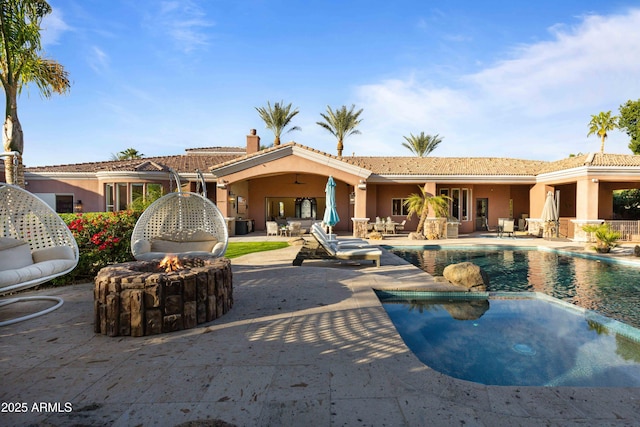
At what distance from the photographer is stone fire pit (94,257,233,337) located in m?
4.19

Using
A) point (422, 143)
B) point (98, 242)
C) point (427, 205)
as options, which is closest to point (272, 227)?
point (427, 205)

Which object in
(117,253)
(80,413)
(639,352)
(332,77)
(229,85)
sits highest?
(332,77)

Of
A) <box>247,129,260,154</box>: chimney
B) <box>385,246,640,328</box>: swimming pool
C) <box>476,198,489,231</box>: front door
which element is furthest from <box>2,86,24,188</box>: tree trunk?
<box>476,198,489,231</box>: front door

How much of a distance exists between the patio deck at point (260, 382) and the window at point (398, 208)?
17.2 m

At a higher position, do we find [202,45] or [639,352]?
[202,45]

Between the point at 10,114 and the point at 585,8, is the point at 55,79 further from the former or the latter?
the point at 585,8

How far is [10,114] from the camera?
8852 millimetres

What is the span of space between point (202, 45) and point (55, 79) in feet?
16.1

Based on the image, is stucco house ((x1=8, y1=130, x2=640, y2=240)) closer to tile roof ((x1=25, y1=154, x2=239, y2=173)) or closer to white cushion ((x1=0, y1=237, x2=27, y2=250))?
tile roof ((x1=25, y1=154, x2=239, y2=173))

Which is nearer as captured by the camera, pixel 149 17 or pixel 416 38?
pixel 149 17

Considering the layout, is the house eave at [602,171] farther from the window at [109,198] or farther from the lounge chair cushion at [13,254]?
the window at [109,198]

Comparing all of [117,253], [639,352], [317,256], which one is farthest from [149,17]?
[639,352]

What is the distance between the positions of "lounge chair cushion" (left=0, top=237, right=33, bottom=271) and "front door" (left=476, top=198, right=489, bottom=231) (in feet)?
74.5

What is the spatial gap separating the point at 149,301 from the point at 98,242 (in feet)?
14.9
